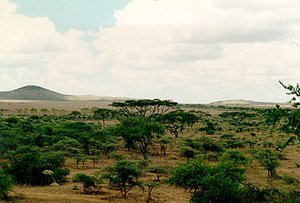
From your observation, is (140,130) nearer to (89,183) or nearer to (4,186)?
(89,183)

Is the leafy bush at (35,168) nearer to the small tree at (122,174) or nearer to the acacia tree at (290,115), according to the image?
the small tree at (122,174)

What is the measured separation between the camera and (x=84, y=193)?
24.2m

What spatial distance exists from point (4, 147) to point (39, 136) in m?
5.34

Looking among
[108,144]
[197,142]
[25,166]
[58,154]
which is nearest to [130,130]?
[108,144]

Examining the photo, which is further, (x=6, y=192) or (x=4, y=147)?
(x=4, y=147)

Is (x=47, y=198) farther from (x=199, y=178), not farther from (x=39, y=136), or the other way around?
(x=39, y=136)

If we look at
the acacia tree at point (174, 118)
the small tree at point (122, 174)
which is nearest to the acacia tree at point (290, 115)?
the small tree at point (122, 174)

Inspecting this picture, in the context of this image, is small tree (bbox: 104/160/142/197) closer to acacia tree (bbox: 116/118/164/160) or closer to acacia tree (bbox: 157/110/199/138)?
acacia tree (bbox: 116/118/164/160)

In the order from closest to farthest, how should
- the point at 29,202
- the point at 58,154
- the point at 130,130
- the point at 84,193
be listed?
the point at 29,202 < the point at 84,193 < the point at 58,154 < the point at 130,130

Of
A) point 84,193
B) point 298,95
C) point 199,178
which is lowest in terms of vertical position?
point 84,193

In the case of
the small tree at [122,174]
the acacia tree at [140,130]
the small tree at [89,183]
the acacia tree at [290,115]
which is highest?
the acacia tree at [290,115]

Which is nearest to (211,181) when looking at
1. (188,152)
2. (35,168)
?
(35,168)

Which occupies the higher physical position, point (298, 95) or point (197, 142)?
point (298, 95)

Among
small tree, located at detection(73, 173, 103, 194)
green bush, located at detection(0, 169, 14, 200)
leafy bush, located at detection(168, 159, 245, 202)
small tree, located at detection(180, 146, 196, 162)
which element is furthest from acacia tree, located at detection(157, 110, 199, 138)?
green bush, located at detection(0, 169, 14, 200)
